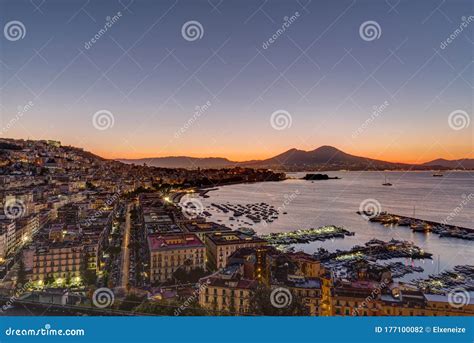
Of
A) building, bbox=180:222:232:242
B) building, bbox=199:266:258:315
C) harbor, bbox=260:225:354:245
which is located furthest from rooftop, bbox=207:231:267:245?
building, bbox=199:266:258:315

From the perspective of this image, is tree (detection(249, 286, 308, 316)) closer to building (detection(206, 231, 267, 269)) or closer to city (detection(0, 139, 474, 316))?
city (detection(0, 139, 474, 316))

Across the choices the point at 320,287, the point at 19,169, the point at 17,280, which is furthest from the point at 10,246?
the point at 19,169

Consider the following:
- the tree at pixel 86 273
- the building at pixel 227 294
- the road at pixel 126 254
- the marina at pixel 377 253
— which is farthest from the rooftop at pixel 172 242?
the marina at pixel 377 253

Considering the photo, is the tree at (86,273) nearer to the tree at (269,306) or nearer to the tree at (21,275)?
the tree at (21,275)

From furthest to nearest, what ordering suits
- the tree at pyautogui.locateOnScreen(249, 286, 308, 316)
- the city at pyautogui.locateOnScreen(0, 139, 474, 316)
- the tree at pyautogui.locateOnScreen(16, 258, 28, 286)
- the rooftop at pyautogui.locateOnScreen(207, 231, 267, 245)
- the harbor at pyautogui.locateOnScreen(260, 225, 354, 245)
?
the harbor at pyautogui.locateOnScreen(260, 225, 354, 245) → the rooftop at pyautogui.locateOnScreen(207, 231, 267, 245) → the tree at pyautogui.locateOnScreen(16, 258, 28, 286) → the city at pyautogui.locateOnScreen(0, 139, 474, 316) → the tree at pyautogui.locateOnScreen(249, 286, 308, 316)

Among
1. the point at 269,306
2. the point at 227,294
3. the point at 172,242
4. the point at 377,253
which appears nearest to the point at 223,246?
the point at 172,242

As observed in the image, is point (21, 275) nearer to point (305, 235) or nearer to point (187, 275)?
point (187, 275)

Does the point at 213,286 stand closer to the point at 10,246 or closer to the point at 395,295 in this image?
the point at 395,295
